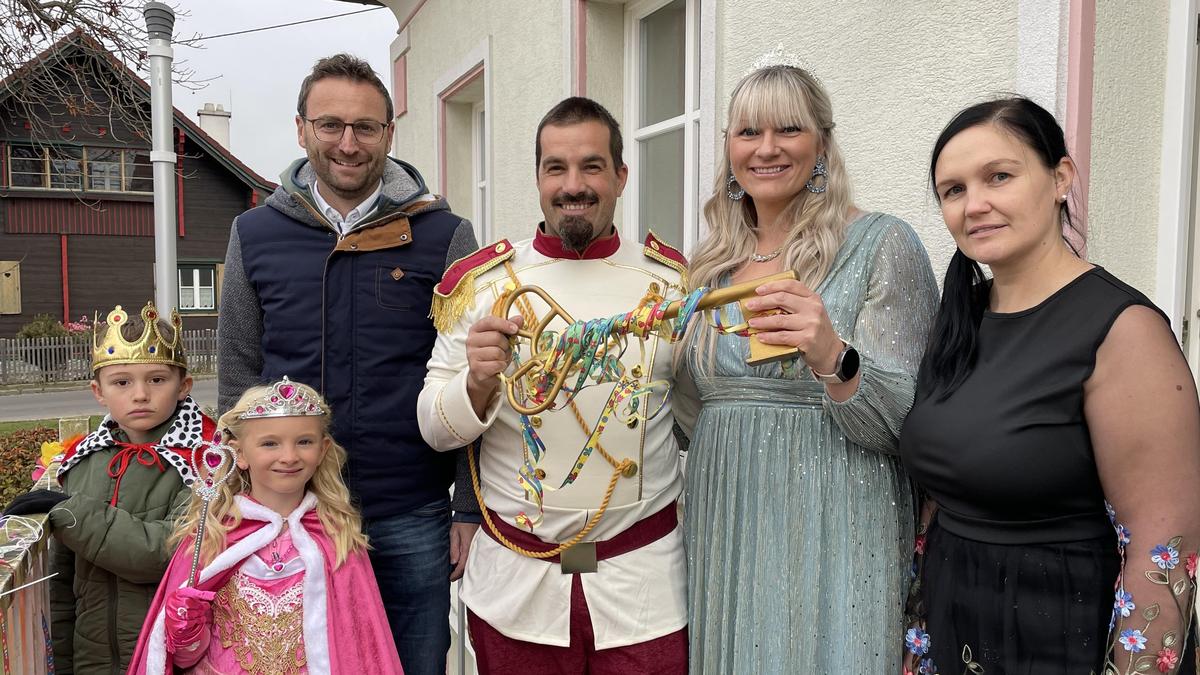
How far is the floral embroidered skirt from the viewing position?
53.0 inches

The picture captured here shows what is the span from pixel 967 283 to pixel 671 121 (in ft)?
9.15

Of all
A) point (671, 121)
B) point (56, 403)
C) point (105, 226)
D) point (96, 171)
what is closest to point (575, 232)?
point (671, 121)

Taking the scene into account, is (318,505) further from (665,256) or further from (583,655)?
(665,256)

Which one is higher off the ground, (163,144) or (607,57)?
(607,57)

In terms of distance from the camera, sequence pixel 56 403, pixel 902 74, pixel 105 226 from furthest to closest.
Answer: pixel 105 226, pixel 56 403, pixel 902 74

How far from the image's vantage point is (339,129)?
90.7 inches

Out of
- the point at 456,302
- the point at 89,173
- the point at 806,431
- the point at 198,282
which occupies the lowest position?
the point at 806,431

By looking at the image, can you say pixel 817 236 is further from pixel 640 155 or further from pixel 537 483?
pixel 640 155

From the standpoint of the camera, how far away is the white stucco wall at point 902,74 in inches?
91.8

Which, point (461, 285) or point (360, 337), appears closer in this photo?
point (461, 285)

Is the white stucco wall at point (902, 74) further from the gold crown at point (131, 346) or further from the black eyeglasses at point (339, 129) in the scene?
the gold crown at point (131, 346)

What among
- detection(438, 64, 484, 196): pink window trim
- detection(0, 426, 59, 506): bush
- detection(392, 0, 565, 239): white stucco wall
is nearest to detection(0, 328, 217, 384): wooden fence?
detection(0, 426, 59, 506): bush

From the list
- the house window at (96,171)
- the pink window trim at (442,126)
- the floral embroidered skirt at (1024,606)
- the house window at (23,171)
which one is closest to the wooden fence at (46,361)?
the house window at (96,171)

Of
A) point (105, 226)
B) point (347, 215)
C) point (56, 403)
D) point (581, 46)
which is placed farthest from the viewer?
point (105, 226)
